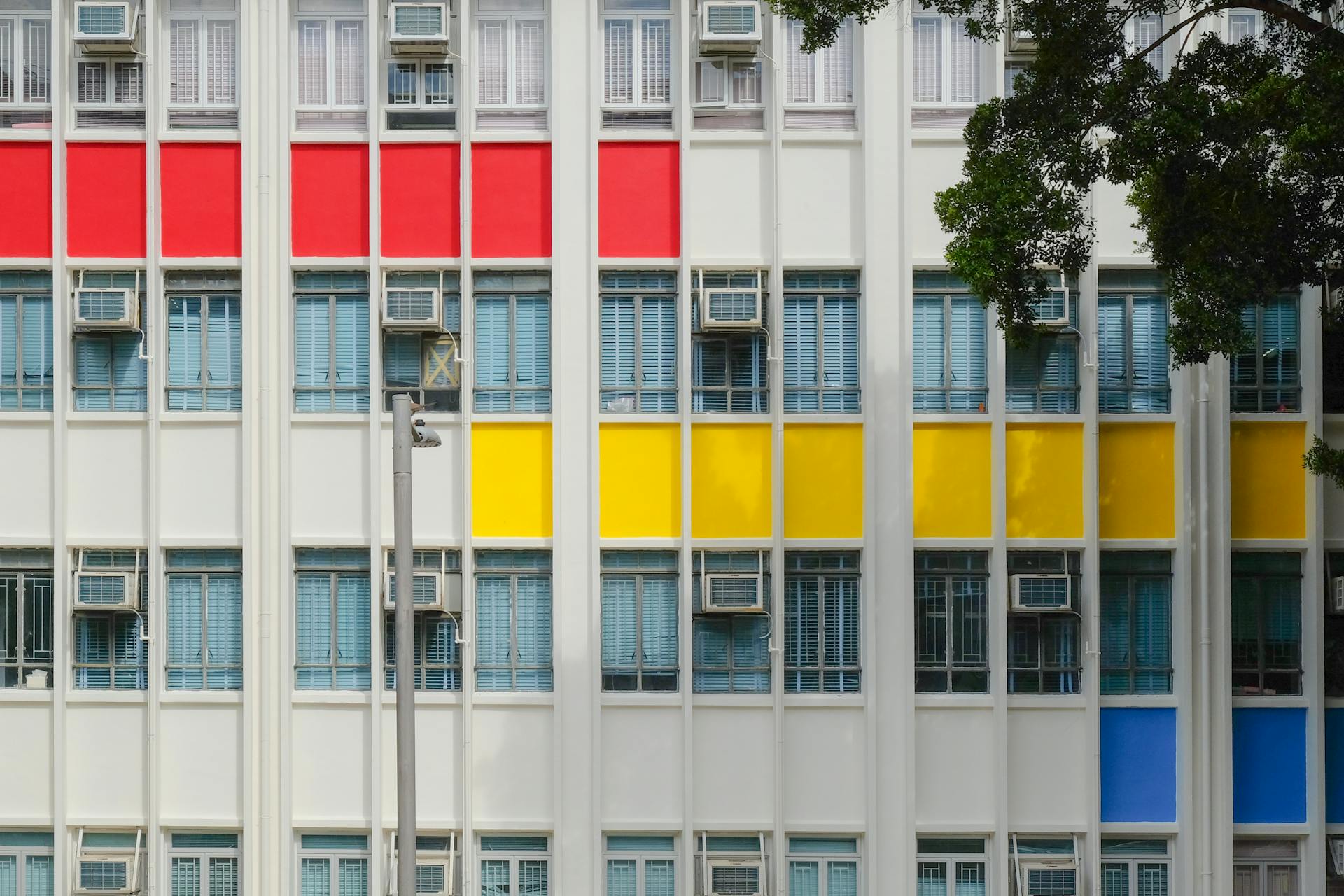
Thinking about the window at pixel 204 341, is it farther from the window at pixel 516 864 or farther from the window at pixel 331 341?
the window at pixel 516 864

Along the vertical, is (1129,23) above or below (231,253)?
above

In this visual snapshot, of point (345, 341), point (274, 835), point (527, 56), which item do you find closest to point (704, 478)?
point (345, 341)

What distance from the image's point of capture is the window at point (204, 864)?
10.8 meters

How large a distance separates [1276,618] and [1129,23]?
5.80 metres

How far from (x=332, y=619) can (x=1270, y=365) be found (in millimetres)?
9155

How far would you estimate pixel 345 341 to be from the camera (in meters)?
11.0

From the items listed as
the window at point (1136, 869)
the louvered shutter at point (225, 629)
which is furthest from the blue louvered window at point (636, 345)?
the window at point (1136, 869)

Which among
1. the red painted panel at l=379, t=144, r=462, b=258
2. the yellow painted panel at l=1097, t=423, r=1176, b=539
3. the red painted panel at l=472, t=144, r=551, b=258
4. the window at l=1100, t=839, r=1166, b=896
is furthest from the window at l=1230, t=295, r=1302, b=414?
the red painted panel at l=379, t=144, r=462, b=258

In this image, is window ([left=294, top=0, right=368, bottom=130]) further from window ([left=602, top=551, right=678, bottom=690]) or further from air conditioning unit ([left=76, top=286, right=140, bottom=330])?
window ([left=602, top=551, right=678, bottom=690])

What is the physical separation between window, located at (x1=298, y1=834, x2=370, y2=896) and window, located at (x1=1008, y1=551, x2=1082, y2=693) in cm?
631

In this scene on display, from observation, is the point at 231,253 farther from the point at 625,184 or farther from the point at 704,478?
the point at 704,478

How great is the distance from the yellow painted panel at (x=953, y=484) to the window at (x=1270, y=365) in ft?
8.04

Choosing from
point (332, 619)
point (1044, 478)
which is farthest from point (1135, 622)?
point (332, 619)

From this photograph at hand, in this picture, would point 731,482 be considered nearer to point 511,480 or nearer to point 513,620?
point 511,480
